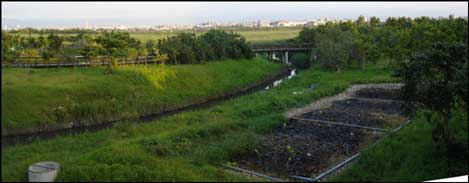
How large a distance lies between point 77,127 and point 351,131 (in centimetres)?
656

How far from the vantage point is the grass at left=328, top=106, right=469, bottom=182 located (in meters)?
5.17

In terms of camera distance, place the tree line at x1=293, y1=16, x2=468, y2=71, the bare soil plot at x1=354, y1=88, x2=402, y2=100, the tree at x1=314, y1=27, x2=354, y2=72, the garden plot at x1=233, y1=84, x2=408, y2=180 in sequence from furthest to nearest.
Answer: the tree at x1=314, y1=27, x2=354, y2=72 < the tree line at x1=293, y1=16, x2=468, y2=71 < the bare soil plot at x1=354, y1=88, x2=402, y2=100 < the garden plot at x1=233, y1=84, x2=408, y2=180

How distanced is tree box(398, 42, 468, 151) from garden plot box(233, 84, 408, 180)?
1.57 meters

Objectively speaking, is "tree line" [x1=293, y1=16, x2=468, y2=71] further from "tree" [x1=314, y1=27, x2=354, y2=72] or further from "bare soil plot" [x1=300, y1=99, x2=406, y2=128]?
"bare soil plot" [x1=300, y1=99, x2=406, y2=128]

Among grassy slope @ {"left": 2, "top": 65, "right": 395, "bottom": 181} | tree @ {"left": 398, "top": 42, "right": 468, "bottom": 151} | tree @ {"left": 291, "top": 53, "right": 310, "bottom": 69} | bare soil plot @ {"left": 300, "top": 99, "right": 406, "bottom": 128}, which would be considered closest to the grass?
tree @ {"left": 398, "top": 42, "right": 468, "bottom": 151}

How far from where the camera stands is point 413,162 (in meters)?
5.49

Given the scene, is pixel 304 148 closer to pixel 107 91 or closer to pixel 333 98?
pixel 333 98

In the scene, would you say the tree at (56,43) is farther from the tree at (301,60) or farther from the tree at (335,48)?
the tree at (301,60)

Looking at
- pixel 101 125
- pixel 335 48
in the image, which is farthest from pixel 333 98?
pixel 335 48

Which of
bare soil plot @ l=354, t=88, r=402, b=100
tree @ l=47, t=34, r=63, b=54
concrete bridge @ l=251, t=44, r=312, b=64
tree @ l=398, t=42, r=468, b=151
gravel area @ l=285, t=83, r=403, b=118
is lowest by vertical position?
gravel area @ l=285, t=83, r=403, b=118

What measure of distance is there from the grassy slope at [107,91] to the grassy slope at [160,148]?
1.14m

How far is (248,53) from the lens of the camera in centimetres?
2291

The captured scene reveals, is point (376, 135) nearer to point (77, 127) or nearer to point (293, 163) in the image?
point (293, 163)

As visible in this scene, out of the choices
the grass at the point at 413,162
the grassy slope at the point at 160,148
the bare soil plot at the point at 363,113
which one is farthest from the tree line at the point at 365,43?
the grass at the point at 413,162
